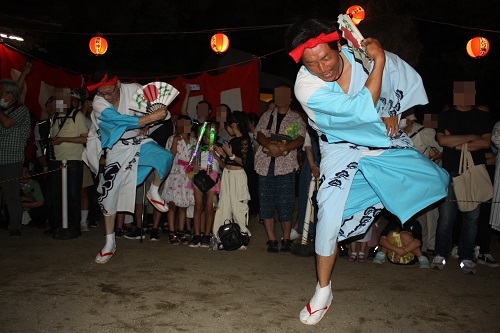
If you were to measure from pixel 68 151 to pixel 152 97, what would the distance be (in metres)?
2.29

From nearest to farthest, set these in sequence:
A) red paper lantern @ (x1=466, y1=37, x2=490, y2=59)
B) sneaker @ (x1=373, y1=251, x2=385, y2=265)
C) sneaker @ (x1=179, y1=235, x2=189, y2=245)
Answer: sneaker @ (x1=373, y1=251, x2=385, y2=265)
sneaker @ (x1=179, y1=235, x2=189, y2=245)
red paper lantern @ (x1=466, y1=37, x2=490, y2=59)

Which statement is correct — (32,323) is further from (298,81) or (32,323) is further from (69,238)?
(69,238)

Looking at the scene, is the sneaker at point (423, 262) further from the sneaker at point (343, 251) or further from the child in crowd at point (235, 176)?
the child in crowd at point (235, 176)

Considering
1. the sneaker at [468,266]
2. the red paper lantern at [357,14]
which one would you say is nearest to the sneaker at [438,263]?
the sneaker at [468,266]

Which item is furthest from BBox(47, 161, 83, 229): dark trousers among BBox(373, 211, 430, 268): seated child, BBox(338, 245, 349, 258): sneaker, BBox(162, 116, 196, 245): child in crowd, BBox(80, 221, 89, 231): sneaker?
BBox(373, 211, 430, 268): seated child

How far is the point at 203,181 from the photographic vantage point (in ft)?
21.7

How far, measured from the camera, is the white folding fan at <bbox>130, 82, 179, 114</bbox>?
5.61 metres

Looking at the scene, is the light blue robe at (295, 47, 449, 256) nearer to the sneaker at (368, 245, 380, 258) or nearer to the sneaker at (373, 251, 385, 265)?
the sneaker at (373, 251, 385, 265)

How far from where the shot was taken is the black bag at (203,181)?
6586 mm

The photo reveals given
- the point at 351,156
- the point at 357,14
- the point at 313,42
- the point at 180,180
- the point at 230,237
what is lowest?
the point at 230,237

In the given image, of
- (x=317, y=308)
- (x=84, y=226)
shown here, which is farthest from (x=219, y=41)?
(x=317, y=308)

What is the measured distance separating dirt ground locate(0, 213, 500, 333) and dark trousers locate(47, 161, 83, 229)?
939mm

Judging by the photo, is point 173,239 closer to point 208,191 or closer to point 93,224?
point 208,191

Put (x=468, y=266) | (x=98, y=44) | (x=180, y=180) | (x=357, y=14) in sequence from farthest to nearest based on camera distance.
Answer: (x=98, y=44)
(x=357, y=14)
(x=180, y=180)
(x=468, y=266)
